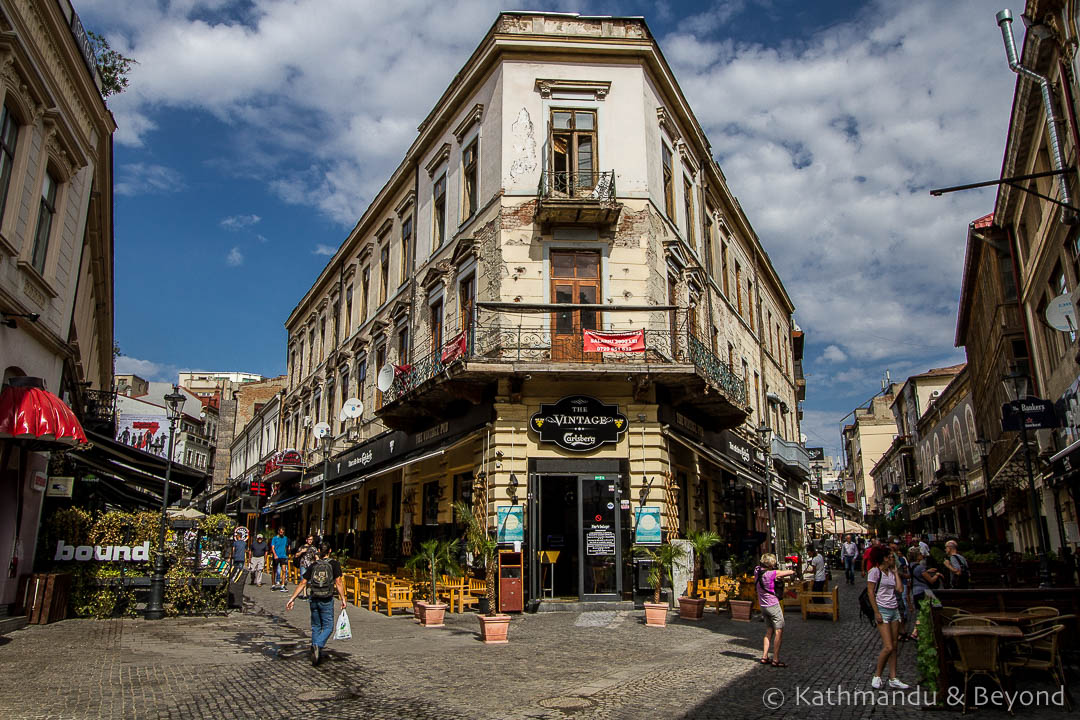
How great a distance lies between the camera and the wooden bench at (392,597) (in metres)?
15.6

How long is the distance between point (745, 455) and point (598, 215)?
10.9 meters

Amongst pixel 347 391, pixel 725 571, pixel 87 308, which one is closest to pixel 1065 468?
pixel 725 571

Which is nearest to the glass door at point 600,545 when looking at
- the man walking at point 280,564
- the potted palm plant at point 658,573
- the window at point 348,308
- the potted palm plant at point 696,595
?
the potted palm plant at point 658,573

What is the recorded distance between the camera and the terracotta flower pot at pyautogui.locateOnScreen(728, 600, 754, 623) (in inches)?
551

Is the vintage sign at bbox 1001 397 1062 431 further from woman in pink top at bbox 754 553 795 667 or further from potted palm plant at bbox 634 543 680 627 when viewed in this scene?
woman in pink top at bbox 754 553 795 667

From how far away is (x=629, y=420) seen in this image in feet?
55.4

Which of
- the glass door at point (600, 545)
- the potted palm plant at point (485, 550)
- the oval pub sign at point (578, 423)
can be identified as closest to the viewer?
the potted palm plant at point (485, 550)

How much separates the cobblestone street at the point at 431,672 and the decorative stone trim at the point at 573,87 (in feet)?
43.4

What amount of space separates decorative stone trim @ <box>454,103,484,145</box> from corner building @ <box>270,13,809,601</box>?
64 millimetres

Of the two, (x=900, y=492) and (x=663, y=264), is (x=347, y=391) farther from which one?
(x=900, y=492)

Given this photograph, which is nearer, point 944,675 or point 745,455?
point 944,675

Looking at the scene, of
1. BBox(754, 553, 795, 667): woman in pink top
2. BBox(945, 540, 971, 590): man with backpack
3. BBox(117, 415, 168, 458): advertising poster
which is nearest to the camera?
BBox(754, 553, 795, 667): woman in pink top

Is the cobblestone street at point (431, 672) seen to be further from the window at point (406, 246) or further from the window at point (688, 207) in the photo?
the window at point (406, 246)

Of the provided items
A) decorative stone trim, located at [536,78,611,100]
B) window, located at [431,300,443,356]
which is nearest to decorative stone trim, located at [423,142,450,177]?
decorative stone trim, located at [536,78,611,100]
